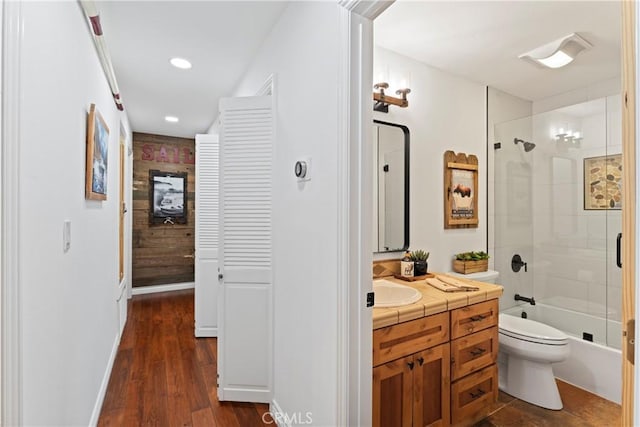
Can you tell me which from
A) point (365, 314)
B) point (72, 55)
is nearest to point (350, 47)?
point (365, 314)

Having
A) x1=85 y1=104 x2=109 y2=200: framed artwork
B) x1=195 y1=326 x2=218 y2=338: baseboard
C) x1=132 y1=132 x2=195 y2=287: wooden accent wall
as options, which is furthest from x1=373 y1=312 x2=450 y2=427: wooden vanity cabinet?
x1=132 y1=132 x2=195 y2=287: wooden accent wall

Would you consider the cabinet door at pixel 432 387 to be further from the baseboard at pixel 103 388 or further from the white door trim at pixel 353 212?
the baseboard at pixel 103 388

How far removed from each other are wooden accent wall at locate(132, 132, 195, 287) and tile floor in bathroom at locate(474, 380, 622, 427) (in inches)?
182

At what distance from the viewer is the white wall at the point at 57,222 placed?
0.97m

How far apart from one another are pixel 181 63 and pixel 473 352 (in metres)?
3.00

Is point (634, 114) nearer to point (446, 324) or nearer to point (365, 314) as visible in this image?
point (365, 314)

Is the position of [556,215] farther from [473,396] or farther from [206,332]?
[206,332]

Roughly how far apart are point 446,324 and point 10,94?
78.8 inches

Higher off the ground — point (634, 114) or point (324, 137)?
point (324, 137)

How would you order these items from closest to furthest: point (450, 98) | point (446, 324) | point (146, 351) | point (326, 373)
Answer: point (326, 373) → point (446, 324) → point (450, 98) → point (146, 351)

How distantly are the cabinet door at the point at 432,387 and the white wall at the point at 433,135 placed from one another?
0.82 meters

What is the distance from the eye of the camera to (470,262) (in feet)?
8.58

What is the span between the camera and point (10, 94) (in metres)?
0.85

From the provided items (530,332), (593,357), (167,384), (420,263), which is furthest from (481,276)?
(167,384)
